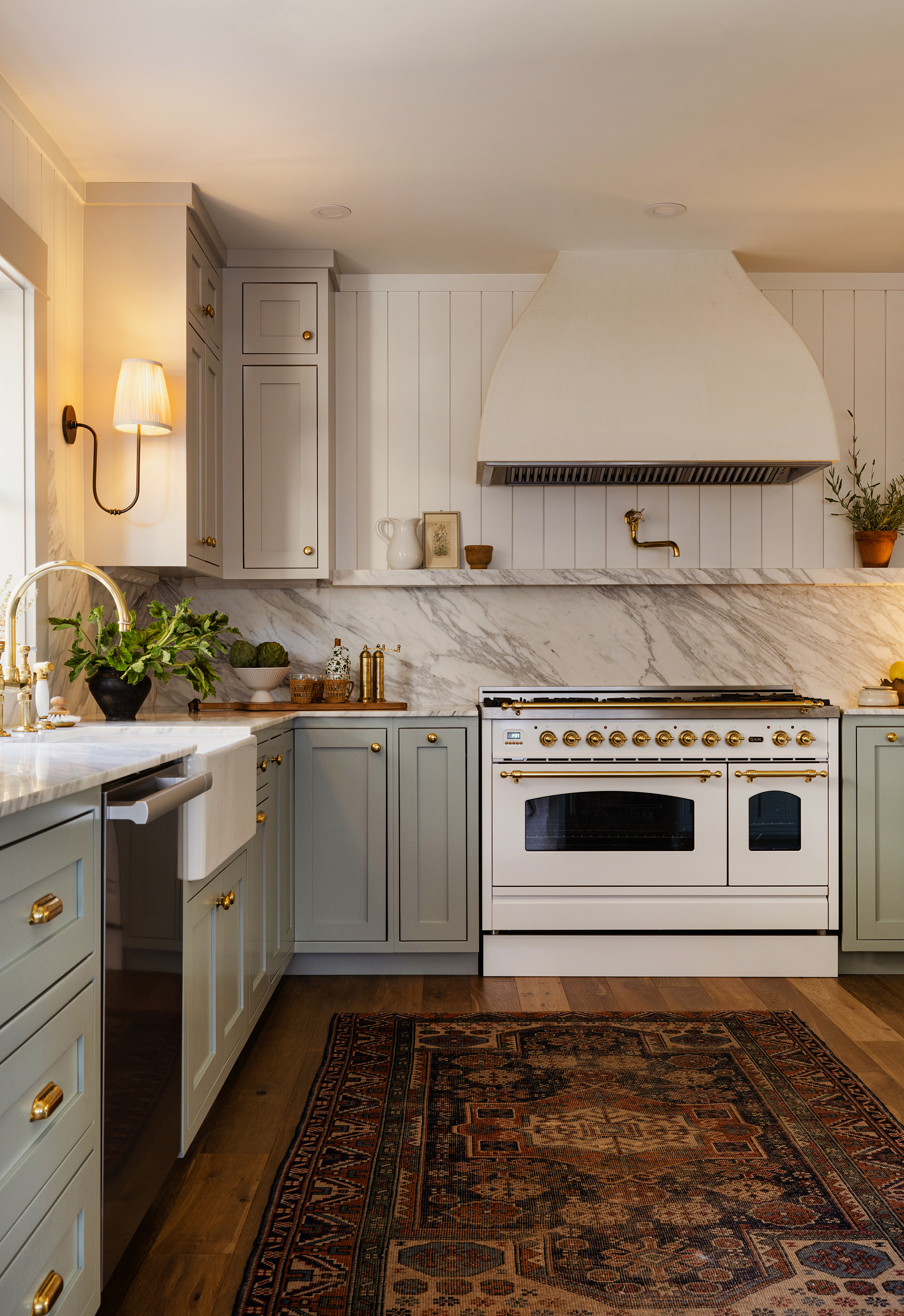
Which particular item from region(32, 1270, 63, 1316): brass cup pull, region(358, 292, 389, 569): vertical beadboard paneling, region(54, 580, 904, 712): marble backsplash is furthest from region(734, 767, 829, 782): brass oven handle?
region(32, 1270, 63, 1316): brass cup pull

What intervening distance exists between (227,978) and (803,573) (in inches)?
104

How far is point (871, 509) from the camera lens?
3.75 metres

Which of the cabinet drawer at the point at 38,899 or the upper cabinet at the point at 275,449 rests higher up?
the upper cabinet at the point at 275,449

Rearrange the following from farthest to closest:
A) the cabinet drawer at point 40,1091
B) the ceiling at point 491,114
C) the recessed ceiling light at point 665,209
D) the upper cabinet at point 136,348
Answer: the recessed ceiling light at point 665,209
the upper cabinet at point 136,348
the ceiling at point 491,114
the cabinet drawer at point 40,1091

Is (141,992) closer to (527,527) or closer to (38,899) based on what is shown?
(38,899)

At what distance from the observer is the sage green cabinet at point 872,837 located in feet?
10.7

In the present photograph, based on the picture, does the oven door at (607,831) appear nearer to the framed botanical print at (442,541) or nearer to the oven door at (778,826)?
the oven door at (778,826)

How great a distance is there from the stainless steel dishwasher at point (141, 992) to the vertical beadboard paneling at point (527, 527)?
2.22 meters

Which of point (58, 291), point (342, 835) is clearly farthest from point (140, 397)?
point (342, 835)

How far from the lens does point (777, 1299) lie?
63.0 inches

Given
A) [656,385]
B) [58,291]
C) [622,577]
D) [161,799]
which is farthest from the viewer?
[622,577]

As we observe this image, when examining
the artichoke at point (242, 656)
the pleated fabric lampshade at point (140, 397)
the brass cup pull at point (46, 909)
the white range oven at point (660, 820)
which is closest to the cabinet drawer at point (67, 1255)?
the brass cup pull at point (46, 909)

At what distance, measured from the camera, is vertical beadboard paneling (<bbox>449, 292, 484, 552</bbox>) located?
383 centimetres

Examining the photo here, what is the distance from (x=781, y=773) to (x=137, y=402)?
7.88ft
